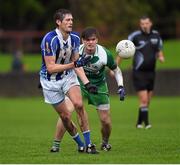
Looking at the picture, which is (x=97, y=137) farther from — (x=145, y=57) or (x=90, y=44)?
(x=145, y=57)

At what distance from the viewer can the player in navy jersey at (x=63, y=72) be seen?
13.5 meters

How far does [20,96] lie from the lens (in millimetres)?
35938

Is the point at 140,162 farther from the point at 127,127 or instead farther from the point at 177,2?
the point at 177,2

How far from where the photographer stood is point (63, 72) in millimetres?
13703

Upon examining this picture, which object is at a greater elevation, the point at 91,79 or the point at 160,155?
the point at 91,79

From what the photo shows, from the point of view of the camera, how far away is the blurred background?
3541 cm

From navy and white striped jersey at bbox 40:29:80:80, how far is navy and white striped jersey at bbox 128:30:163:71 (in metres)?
7.04

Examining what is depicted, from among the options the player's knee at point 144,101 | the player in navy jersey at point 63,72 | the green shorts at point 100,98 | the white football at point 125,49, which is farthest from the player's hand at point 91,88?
the player's knee at point 144,101

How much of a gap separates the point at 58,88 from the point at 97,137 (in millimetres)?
3746

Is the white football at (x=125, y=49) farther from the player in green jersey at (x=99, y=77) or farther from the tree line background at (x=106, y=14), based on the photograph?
the tree line background at (x=106, y=14)

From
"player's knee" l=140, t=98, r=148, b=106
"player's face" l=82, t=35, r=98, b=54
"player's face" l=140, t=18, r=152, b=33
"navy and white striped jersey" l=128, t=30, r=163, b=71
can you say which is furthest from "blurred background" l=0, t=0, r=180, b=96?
"player's face" l=82, t=35, r=98, b=54

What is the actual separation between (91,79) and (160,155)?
2.01 meters

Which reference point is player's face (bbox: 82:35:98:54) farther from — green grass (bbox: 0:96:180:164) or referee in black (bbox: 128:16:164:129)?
referee in black (bbox: 128:16:164:129)

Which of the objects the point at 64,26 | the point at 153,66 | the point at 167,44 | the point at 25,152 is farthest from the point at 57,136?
the point at 167,44
